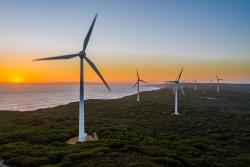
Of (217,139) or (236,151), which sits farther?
(217,139)

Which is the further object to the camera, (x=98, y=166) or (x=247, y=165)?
(x=247, y=165)

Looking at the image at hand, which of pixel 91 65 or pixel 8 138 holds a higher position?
pixel 91 65

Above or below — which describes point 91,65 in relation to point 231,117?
above

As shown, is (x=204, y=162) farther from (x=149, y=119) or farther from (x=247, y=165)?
(x=149, y=119)

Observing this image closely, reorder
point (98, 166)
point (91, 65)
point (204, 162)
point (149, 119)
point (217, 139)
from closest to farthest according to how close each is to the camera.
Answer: point (98, 166), point (204, 162), point (91, 65), point (217, 139), point (149, 119)

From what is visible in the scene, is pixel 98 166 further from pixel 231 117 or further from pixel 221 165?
pixel 231 117

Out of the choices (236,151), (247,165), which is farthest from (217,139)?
(247,165)

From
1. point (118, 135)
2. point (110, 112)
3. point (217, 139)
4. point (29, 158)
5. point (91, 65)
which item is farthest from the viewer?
point (110, 112)

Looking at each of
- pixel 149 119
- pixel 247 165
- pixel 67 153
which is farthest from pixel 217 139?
pixel 67 153

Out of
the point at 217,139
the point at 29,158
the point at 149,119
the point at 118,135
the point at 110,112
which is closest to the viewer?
the point at 29,158
